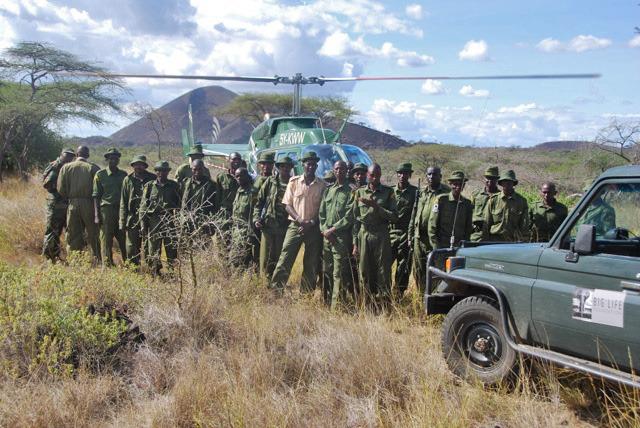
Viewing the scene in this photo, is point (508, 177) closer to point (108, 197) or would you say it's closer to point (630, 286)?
point (630, 286)

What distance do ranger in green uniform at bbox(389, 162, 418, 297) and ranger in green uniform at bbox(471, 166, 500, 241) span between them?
757mm

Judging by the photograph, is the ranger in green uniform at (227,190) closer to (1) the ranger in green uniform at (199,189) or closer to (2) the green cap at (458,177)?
(1) the ranger in green uniform at (199,189)

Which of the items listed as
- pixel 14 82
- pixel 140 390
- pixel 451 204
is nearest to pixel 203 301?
pixel 140 390

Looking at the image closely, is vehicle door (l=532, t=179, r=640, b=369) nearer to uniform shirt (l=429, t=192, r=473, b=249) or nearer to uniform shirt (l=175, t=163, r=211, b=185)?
uniform shirt (l=429, t=192, r=473, b=249)

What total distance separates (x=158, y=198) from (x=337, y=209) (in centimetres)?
271

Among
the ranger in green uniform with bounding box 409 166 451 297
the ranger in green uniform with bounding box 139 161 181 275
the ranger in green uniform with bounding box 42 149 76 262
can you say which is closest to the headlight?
the ranger in green uniform with bounding box 409 166 451 297

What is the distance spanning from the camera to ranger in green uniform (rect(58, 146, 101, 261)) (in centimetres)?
889

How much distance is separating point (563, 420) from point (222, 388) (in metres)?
2.37

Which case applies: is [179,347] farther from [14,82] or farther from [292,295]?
[14,82]

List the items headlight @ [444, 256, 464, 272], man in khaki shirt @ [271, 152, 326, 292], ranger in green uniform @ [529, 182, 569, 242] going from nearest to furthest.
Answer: headlight @ [444, 256, 464, 272] < ranger in green uniform @ [529, 182, 569, 242] < man in khaki shirt @ [271, 152, 326, 292]

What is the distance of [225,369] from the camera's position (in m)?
4.64

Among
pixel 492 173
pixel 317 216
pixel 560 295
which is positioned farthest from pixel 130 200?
pixel 560 295

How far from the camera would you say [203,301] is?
5613mm

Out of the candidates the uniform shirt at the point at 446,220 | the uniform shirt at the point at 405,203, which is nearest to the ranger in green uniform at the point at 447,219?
the uniform shirt at the point at 446,220
